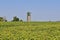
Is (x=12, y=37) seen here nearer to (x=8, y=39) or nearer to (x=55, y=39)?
(x=8, y=39)

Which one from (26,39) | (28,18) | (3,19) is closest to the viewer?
(26,39)

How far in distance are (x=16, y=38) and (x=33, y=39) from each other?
2.84 feet

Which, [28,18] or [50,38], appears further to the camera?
[28,18]

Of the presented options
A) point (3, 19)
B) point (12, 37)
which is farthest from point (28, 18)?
point (3, 19)

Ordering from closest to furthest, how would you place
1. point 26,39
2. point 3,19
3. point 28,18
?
1. point 26,39
2. point 28,18
3. point 3,19

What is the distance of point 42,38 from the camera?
1120 cm

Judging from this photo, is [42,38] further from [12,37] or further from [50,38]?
[12,37]

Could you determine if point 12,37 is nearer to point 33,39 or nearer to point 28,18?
point 33,39

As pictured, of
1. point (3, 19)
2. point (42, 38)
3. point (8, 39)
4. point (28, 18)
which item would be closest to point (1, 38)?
point (8, 39)

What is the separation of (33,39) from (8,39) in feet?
4.13

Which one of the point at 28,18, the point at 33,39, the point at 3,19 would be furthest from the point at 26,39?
the point at 3,19

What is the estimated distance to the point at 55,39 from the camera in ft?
36.9

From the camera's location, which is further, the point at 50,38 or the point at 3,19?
the point at 3,19

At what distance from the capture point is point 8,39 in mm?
11078
